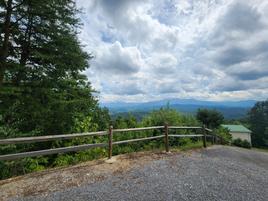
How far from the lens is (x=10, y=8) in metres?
9.70

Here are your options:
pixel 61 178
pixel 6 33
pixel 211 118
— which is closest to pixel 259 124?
pixel 211 118

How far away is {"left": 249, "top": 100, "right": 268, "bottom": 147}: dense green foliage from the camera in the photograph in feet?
193

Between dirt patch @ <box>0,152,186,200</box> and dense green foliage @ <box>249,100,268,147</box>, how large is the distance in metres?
60.0

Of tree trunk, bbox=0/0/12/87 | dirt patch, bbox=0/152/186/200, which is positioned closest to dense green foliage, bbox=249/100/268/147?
dirt patch, bbox=0/152/186/200

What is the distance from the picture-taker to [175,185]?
523 cm

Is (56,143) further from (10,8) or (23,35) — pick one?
(10,8)

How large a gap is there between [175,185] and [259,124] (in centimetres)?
7263

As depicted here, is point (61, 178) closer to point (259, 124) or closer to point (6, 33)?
point (6, 33)

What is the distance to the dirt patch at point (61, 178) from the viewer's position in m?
4.80

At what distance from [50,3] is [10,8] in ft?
5.82

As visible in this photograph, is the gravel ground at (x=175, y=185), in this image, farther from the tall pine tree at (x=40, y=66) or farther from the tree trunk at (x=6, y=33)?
the tree trunk at (x=6, y=33)

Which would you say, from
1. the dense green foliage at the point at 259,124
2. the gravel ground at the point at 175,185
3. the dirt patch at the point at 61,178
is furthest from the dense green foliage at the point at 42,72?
the dense green foliage at the point at 259,124

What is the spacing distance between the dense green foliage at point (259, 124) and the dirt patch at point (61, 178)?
2363 inches

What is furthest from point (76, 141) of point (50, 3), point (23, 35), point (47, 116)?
point (50, 3)
